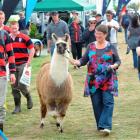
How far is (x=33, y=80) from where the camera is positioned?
12.9 meters

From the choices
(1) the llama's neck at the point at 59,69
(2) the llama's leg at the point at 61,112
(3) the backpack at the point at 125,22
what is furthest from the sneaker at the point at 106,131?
(3) the backpack at the point at 125,22

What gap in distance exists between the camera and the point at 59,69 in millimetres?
6750

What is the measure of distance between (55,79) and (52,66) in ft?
0.71

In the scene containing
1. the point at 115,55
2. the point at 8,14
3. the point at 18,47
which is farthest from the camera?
the point at 8,14

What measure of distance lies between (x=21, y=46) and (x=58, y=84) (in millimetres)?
1617

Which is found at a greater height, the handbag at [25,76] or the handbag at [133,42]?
the handbag at [25,76]

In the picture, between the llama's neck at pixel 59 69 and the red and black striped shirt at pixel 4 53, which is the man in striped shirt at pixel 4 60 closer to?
the red and black striped shirt at pixel 4 53

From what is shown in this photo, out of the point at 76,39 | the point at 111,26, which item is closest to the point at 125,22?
the point at 76,39

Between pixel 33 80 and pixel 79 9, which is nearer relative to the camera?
pixel 33 80

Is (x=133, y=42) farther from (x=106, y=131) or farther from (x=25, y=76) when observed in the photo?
(x=106, y=131)

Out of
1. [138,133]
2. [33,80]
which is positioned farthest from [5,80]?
[33,80]

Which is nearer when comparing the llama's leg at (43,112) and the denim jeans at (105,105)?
the denim jeans at (105,105)

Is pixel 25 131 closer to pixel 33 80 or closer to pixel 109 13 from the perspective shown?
pixel 33 80

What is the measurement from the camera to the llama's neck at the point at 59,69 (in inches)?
265
